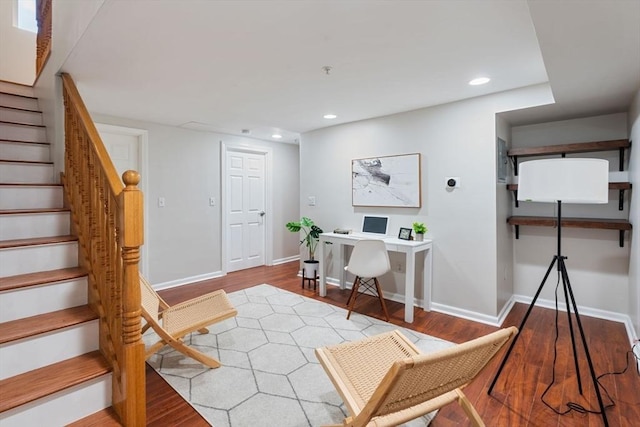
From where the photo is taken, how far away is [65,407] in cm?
140

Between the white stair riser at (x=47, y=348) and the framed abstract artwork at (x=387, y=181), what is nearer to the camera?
the white stair riser at (x=47, y=348)

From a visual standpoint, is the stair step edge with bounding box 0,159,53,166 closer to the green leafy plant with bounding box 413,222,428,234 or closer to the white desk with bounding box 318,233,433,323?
the white desk with bounding box 318,233,433,323

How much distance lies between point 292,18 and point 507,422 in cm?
253

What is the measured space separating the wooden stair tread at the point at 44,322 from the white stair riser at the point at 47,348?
0.02m

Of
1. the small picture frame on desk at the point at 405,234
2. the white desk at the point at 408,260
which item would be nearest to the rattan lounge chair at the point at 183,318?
the white desk at the point at 408,260

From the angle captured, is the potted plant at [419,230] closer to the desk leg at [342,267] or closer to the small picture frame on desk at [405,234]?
the small picture frame on desk at [405,234]

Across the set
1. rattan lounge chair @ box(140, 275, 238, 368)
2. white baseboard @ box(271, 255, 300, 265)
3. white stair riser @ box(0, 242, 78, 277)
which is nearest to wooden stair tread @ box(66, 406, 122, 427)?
rattan lounge chair @ box(140, 275, 238, 368)

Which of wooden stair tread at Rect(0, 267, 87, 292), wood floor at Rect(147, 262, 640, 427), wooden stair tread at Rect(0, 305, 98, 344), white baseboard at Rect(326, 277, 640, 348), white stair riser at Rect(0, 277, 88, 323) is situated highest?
wooden stair tread at Rect(0, 267, 87, 292)

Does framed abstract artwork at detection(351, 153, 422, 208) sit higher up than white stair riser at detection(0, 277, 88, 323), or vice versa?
framed abstract artwork at detection(351, 153, 422, 208)

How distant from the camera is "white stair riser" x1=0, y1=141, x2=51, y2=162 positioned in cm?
245

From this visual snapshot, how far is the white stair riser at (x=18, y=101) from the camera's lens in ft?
9.25

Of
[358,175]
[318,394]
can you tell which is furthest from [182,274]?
[318,394]

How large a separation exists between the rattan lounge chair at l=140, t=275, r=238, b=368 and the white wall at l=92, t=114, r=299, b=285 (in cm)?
166

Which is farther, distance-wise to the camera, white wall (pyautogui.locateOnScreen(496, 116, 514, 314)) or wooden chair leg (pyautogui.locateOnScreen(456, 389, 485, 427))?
white wall (pyautogui.locateOnScreen(496, 116, 514, 314))
